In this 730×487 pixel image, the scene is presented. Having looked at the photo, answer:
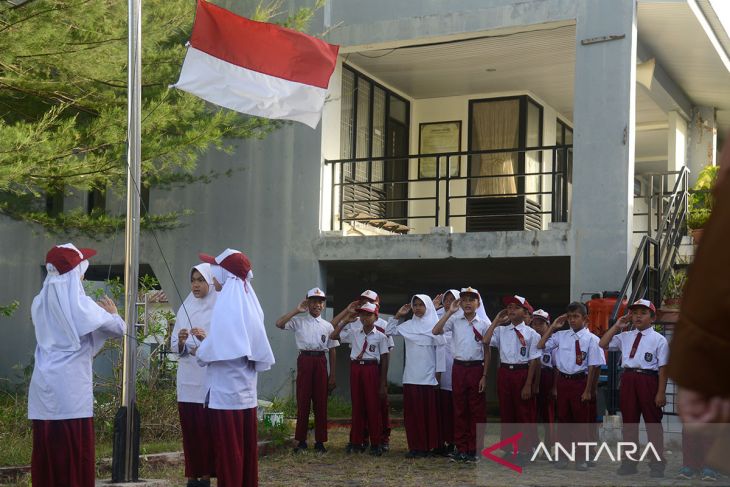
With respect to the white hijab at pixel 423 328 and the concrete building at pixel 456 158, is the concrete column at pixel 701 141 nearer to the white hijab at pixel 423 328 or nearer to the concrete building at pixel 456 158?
the concrete building at pixel 456 158

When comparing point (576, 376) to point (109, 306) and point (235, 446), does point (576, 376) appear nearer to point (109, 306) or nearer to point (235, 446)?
point (235, 446)

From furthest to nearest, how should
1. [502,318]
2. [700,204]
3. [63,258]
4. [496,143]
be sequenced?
[496,143] < [700,204] < [502,318] < [63,258]

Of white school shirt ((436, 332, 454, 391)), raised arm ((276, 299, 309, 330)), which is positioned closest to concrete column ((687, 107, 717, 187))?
white school shirt ((436, 332, 454, 391))

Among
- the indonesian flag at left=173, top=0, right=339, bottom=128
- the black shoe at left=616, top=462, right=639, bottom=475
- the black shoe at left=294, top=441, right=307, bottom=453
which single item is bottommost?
the black shoe at left=294, top=441, right=307, bottom=453

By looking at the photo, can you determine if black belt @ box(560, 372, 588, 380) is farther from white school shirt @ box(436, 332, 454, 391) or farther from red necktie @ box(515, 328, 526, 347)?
white school shirt @ box(436, 332, 454, 391)

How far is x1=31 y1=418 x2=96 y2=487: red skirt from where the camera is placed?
7.51 meters

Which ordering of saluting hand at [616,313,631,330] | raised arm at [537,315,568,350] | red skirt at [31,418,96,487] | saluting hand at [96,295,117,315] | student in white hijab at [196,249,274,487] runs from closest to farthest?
red skirt at [31,418,96,487]
student in white hijab at [196,249,274,487]
saluting hand at [96,295,117,315]
saluting hand at [616,313,631,330]
raised arm at [537,315,568,350]

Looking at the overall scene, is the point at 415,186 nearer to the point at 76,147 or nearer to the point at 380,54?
the point at 380,54

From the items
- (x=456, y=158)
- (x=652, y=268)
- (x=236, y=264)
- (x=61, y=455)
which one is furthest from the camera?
(x=456, y=158)

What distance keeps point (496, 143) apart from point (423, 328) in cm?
780

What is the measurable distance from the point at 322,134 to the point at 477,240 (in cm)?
307

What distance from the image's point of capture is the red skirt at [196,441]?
28.2 feet

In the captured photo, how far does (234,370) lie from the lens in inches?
312

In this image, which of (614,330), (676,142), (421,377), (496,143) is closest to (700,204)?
(676,142)
